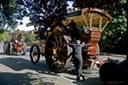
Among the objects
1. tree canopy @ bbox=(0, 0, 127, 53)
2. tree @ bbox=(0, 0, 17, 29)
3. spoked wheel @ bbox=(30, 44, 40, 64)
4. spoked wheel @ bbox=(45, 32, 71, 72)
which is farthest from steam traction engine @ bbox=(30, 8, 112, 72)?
tree canopy @ bbox=(0, 0, 127, 53)

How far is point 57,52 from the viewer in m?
12.6

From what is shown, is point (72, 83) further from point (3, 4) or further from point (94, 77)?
point (3, 4)

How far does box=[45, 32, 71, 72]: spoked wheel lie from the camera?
38.6ft

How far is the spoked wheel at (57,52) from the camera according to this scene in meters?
11.8

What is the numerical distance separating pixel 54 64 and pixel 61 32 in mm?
1548

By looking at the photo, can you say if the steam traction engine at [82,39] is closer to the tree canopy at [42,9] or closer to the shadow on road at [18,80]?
the shadow on road at [18,80]

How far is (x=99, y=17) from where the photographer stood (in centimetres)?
1305

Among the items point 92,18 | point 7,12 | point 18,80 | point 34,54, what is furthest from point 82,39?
point 7,12

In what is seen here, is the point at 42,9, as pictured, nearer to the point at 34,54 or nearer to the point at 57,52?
the point at 57,52

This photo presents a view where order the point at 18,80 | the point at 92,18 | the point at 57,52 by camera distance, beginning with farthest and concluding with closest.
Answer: the point at 92,18
the point at 57,52
the point at 18,80

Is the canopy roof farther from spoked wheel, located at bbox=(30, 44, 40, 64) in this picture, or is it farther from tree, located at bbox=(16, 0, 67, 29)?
tree, located at bbox=(16, 0, 67, 29)

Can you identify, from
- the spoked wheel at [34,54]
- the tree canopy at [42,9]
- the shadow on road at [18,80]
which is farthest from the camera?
the spoked wheel at [34,54]

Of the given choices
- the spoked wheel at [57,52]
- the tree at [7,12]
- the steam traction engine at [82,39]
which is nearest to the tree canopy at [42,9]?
the tree at [7,12]

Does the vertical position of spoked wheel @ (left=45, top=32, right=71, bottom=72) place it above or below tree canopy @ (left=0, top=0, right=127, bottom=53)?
below
